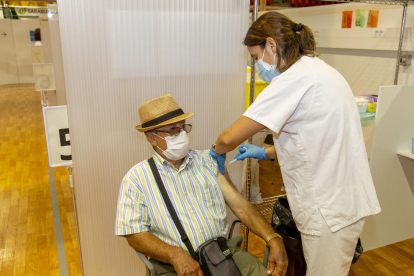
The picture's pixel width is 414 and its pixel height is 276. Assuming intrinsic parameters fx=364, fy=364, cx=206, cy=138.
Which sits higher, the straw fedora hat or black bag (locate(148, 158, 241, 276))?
the straw fedora hat

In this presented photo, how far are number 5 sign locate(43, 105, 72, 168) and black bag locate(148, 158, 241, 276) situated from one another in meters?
0.73

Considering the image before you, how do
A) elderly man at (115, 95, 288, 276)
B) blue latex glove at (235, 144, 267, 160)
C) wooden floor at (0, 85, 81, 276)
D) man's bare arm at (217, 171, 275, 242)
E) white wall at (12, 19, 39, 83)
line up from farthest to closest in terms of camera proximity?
white wall at (12, 19, 39, 83)
wooden floor at (0, 85, 81, 276)
blue latex glove at (235, 144, 267, 160)
man's bare arm at (217, 171, 275, 242)
elderly man at (115, 95, 288, 276)

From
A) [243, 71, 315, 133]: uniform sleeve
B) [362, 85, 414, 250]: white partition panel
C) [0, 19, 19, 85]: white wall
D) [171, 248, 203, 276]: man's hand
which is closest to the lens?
[243, 71, 315, 133]: uniform sleeve

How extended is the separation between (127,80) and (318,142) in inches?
40.9

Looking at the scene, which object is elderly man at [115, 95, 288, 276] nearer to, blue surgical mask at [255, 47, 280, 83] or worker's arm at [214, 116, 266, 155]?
worker's arm at [214, 116, 266, 155]

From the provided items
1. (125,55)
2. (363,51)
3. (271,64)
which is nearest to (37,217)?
(125,55)

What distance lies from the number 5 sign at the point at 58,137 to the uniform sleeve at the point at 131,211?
59 cm

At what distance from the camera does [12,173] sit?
428 centimetres

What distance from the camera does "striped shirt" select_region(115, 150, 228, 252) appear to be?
163cm

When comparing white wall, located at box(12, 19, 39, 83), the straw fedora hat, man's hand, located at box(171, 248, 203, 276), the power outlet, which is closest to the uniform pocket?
man's hand, located at box(171, 248, 203, 276)

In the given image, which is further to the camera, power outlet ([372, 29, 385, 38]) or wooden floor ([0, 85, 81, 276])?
power outlet ([372, 29, 385, 38])

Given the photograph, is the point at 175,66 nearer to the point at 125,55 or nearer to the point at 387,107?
the point at 125,55

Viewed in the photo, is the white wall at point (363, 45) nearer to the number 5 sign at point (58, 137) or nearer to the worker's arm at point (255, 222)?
the worker's arm at point (255, 222)

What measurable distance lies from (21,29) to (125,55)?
11.2 meters
